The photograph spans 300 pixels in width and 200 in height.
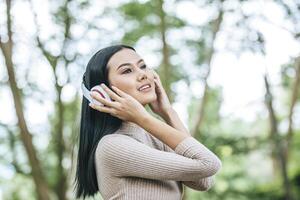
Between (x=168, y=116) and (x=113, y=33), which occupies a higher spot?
(x=168, y=116)

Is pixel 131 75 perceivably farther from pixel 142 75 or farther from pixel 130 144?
pixel 130 144

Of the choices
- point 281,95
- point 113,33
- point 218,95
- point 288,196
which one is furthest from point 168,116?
point 281,95

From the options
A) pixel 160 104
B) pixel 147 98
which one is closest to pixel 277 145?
pixel 160 104

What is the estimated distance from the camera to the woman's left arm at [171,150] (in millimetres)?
1849

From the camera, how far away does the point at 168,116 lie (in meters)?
1.97

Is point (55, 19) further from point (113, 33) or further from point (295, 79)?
point (295, 79)

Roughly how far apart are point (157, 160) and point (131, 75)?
340 millimetres

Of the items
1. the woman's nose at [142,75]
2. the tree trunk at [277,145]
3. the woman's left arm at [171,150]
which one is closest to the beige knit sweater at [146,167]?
the woman's left arm at [171,150]

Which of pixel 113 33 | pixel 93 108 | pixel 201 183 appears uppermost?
pixel 93 108

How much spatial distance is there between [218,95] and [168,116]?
26.9 feet

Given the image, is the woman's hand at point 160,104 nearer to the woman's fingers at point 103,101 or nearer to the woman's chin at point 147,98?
the woman's chin at point 147,98

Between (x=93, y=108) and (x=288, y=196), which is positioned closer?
(x=93, y=108)

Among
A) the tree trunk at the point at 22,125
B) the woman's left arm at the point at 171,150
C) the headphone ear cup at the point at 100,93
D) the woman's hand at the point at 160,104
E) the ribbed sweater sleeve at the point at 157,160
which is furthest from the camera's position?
the tree trunk at the point at 22,125

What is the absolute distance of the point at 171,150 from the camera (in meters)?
1.92
